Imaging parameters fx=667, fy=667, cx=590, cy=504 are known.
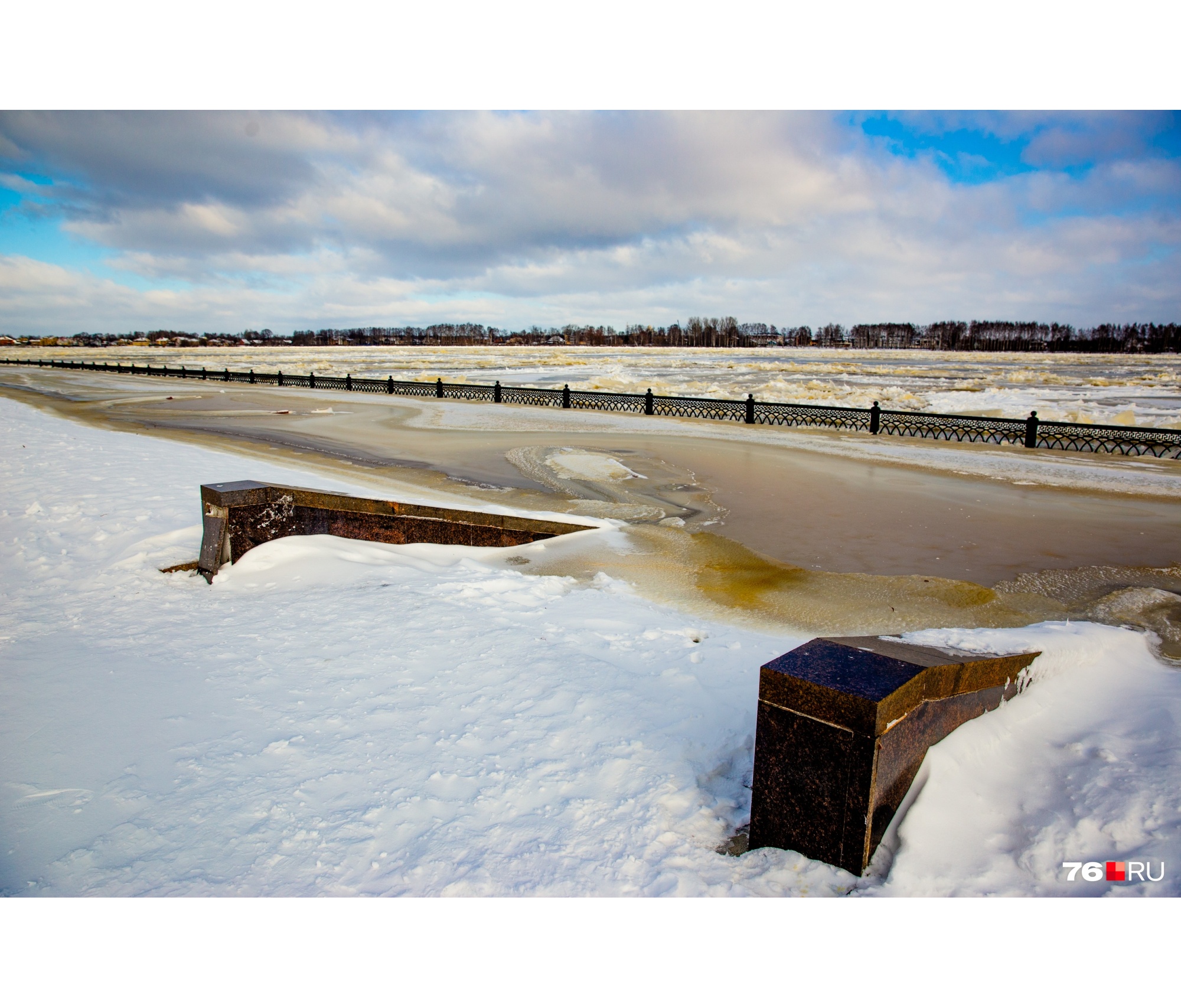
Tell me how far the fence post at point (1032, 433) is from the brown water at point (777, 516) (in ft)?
5.97

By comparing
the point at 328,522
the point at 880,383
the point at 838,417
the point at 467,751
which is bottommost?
the point at 467,751

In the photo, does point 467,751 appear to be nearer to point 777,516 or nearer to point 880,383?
point 777,516

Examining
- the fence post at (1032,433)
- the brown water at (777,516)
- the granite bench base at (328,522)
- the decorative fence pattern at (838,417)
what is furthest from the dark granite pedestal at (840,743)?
the fence post at (1032,433)

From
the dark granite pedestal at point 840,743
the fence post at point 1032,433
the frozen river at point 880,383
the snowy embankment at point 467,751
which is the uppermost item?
the frozen river at point 880,383

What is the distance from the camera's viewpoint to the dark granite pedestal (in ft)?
8.13

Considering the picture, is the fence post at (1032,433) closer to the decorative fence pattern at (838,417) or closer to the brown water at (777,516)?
the decorative fence pattern at (838,417)

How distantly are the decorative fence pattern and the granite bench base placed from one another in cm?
1510

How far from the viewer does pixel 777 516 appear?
9117 mm

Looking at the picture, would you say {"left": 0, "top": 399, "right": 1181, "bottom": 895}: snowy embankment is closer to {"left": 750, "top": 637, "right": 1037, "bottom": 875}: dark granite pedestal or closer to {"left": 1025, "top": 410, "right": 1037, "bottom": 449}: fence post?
{"left": 750, "top": 637, "right": 1037, "bottom": 875}: dark granite pedestal

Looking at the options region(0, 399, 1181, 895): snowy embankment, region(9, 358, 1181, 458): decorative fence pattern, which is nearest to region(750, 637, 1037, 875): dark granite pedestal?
region(0, 399, 1181, 895): snowy embankment

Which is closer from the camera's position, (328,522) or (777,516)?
(328,522)

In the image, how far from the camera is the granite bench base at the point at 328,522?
19.8ft

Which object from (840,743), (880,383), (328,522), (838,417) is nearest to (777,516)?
(328,522)

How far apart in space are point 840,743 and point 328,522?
5.60m
